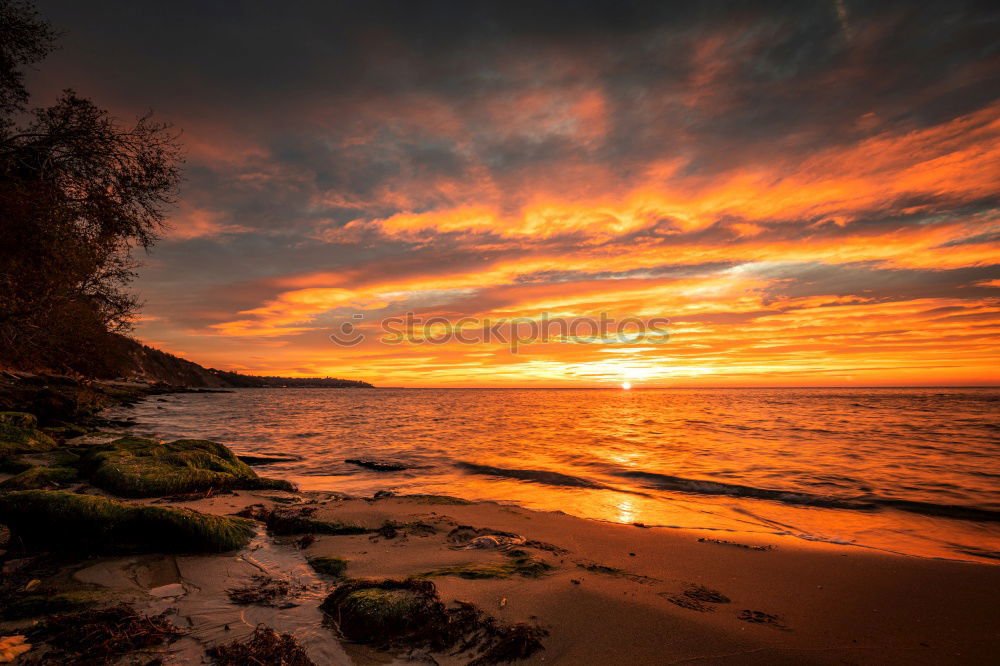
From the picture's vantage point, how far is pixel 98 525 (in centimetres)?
548

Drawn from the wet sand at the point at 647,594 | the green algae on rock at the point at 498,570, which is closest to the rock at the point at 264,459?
the wet sand at the point at 647,594

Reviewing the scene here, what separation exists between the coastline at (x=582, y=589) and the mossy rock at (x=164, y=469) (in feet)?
2.86

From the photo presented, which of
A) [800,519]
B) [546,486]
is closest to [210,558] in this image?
[546,486]

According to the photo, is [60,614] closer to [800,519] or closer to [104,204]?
[104,204]

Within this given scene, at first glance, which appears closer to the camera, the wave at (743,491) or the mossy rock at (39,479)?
the mossy rock at (39,479)

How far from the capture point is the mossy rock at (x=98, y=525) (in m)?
5.42

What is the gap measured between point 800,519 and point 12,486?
15519 millimetres

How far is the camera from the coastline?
3.97m

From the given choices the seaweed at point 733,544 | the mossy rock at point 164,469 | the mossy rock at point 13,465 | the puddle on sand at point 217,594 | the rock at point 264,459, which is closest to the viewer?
the puddle on sand at point 217,594

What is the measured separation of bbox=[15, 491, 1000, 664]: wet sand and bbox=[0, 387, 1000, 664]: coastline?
2 centimetres

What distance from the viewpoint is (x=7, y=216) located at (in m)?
9.90

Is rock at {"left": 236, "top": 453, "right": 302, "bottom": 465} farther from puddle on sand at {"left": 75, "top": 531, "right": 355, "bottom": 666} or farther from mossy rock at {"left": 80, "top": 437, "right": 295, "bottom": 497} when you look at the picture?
puddle on sand at {"left": 75, "top": 531, "right": 355, "bottom": 666}

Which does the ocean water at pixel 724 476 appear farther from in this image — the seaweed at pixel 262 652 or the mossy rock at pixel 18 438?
the seaweed at pixel 262 652

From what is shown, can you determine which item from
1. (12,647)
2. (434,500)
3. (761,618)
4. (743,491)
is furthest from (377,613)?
(743,491)
